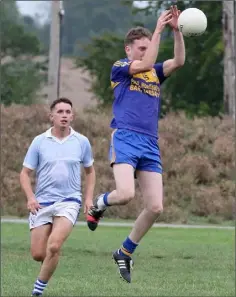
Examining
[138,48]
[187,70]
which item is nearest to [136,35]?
[138,48]

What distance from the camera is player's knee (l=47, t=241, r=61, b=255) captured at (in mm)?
9633

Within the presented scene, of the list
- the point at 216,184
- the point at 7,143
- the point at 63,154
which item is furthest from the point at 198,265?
the point at 7,143

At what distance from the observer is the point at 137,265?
1426cm

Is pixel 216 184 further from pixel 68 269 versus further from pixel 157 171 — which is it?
pixel 157 171

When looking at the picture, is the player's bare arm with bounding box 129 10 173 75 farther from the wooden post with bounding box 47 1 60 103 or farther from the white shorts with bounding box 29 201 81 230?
the wooden post with bounding box 47 1 60 103

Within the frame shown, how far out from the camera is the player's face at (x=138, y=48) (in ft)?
28.3

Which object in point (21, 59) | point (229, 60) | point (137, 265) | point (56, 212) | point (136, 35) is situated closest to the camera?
point (136, 35)

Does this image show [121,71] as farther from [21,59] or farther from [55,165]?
[21,59]

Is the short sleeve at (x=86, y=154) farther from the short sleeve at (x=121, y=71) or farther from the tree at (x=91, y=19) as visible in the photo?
the tree at (x=91, y=19)

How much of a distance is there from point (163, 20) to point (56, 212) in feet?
8.61

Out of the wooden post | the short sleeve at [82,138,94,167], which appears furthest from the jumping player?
the wooden post

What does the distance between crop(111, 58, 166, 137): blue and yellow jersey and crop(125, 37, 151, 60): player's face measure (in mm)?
101

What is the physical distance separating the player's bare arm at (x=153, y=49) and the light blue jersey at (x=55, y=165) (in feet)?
5.07

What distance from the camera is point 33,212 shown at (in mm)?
9445
